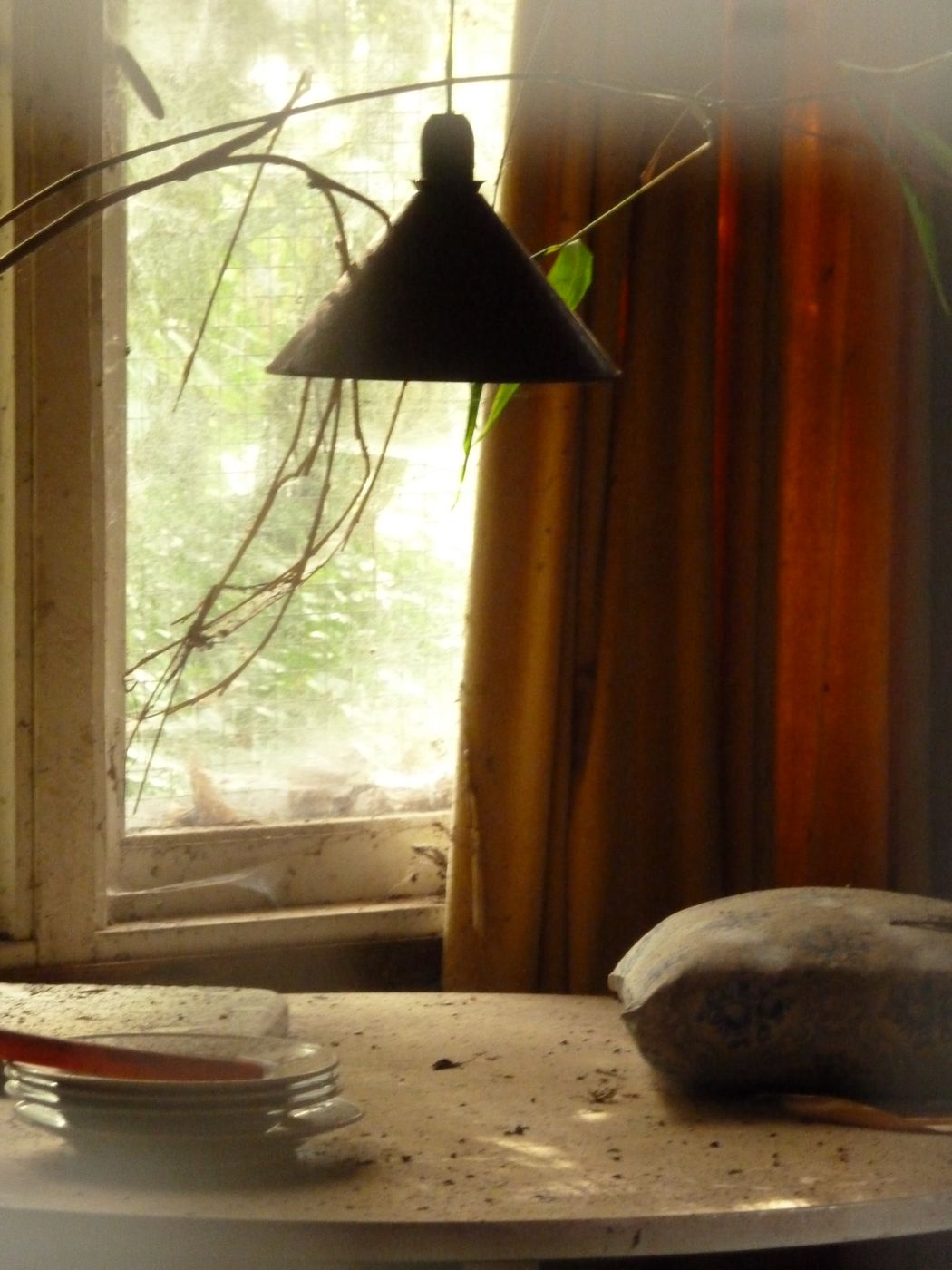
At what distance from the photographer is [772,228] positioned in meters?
1.87

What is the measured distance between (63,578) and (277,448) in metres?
0.30

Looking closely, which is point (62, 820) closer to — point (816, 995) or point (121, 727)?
point (121, 727)

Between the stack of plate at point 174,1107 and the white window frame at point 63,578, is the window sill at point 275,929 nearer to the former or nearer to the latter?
the white window frame at point 63,578

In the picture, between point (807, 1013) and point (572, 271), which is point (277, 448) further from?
point (807, 1013)

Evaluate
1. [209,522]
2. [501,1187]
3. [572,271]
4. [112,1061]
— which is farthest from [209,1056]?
[209,522]

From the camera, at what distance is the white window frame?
1734mm

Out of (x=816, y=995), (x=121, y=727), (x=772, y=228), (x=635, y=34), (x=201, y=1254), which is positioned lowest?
(x=201, y=1254)

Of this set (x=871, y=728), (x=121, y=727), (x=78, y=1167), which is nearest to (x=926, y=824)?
(x=871, y=728)

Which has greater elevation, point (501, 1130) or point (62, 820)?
point (62, 820)

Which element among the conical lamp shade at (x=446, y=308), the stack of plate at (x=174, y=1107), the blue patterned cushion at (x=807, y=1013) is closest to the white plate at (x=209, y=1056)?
the stack of plate at (x=174, y=1107)

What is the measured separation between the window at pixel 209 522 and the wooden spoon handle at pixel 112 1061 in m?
0.69

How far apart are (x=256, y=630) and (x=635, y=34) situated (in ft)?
2.61

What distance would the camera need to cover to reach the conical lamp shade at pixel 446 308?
0.99 meters

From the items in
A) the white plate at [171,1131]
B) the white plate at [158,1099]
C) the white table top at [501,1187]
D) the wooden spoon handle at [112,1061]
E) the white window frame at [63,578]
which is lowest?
the white table top at [501,1187]
